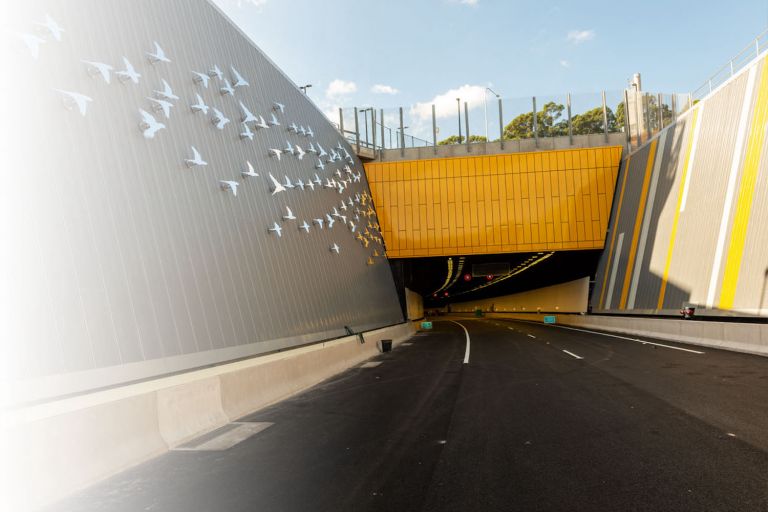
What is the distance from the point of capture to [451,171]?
35.3 metres

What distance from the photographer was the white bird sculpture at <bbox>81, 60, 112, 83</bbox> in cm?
861

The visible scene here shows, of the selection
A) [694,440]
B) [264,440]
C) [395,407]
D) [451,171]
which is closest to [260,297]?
[395,407]

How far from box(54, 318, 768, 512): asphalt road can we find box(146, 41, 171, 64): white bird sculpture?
7.26 m

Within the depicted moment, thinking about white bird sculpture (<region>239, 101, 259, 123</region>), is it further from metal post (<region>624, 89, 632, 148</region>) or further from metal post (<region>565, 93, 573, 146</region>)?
metal post (<region>624, 89, 632, 148</region>)

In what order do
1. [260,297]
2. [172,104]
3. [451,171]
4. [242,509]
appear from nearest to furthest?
[242,509] < [172,104] < [260,297] < [451,171]

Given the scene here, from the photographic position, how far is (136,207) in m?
9.05

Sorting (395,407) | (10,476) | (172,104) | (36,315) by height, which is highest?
(172,104)

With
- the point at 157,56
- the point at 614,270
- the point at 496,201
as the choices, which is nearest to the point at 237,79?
the point at 157,56

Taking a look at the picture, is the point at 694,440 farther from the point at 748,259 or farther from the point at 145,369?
the point at 748,259

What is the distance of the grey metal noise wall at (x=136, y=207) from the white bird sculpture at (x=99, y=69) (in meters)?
0.06

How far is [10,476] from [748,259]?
804 inches

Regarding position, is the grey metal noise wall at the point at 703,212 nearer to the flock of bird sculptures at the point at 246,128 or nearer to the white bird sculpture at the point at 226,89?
the flock of bird sculptures at the point at 246,128

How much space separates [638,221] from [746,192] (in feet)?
37.4

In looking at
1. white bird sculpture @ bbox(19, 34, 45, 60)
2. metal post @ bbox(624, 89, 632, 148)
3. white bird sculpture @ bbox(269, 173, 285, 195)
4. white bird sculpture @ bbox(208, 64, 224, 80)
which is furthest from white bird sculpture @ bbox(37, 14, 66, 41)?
metal post @ bbox(624, 89, 632, 148)
